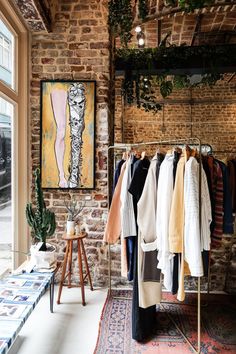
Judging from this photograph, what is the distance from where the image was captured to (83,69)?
10.3ft

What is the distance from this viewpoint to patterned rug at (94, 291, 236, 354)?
2.13 m

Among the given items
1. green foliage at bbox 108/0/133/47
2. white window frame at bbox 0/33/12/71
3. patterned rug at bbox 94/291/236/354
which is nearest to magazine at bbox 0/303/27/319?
patterned rug at bbox 94/291/236/354

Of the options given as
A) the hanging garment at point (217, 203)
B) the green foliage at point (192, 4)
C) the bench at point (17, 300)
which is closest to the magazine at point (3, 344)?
the bench at point (17, 300)

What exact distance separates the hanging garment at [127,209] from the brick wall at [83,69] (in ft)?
2.71

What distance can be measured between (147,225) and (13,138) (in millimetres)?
1886

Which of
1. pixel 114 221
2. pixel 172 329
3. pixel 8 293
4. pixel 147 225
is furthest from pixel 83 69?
pixel 172 329

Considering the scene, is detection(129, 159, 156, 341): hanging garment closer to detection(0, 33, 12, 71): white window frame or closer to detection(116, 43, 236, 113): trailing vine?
detection(0, 33, 12, 71): white window frame

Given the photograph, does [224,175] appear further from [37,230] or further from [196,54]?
[196,54]

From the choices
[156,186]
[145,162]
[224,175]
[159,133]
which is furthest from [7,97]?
[159,133]

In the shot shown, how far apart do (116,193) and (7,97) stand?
1.54 meters

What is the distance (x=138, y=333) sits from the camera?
7.21 ft

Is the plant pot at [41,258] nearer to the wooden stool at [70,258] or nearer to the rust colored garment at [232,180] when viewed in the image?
the wooden stool at [70,258]

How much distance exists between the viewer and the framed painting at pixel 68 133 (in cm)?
312

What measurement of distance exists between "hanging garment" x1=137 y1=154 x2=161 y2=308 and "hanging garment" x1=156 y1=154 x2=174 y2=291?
0.06 m
